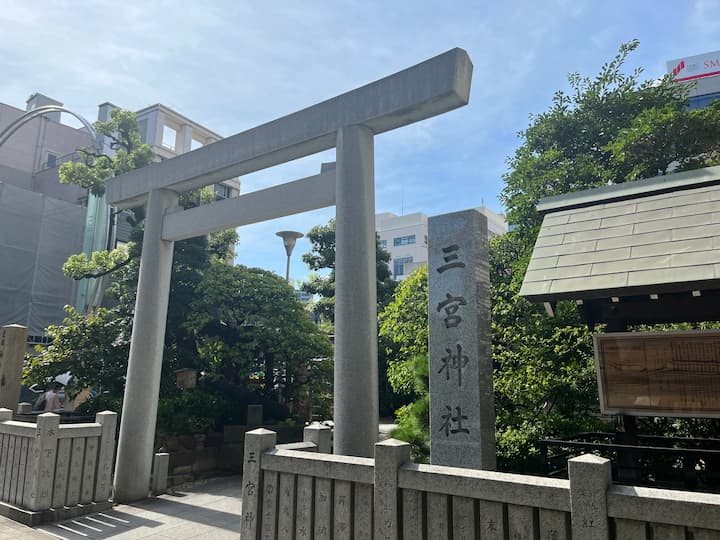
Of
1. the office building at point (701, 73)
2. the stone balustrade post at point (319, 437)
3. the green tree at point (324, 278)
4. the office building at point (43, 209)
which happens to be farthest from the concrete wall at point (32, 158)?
the office building at point (701, 73)

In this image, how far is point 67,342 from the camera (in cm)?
1302

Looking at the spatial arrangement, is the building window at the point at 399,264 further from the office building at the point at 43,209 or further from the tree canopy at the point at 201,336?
the tree canopy at the point at 201,336

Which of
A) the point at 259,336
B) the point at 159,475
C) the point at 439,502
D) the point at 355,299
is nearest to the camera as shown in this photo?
the point at 439,502

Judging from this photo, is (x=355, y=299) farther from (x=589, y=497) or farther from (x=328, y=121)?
(x=589, y=497)

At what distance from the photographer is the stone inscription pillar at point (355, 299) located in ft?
19.6

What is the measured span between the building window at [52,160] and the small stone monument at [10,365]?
Answer: 22.2 m

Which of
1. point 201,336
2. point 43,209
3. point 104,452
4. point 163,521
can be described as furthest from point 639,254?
point 43,209

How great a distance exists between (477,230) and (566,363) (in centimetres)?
466

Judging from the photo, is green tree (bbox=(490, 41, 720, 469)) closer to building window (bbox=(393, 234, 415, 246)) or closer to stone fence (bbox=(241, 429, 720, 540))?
stone fence (bbox=(241, 429, 720, 540))

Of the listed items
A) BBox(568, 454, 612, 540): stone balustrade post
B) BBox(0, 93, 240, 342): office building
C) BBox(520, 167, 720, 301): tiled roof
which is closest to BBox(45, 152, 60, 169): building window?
BBox(0, 93, 240, 342): office building

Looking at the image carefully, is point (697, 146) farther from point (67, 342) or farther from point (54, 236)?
point (54, 236)

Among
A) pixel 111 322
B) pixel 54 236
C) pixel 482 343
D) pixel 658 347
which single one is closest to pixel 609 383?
pixel 658 347

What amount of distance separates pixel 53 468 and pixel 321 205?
18.1ft

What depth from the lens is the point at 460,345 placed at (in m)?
5.25
